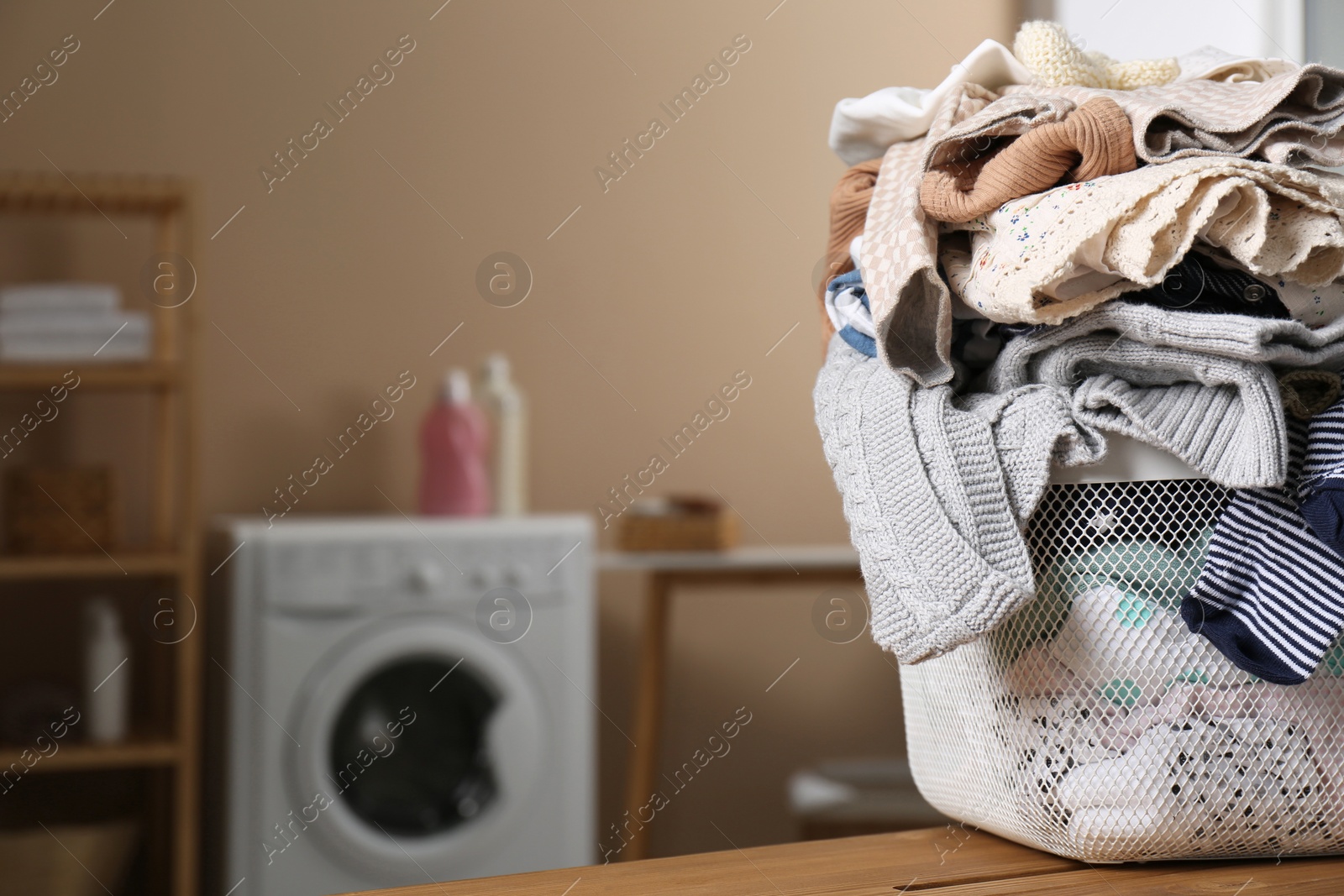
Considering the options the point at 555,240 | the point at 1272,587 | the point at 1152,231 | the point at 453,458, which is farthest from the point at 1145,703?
the point at 555,240

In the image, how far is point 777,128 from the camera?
2.19 m

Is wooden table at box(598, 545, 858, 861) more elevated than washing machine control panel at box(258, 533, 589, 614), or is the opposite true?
washing machine control panel at box(258, 533, 589, 614)

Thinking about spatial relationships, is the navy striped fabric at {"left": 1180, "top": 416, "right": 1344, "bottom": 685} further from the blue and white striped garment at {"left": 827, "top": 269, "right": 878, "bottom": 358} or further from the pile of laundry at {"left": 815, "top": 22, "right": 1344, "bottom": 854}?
the blue and white striped garment at {"left": 827, "top": 269, "right": 878, "bottom": 358}

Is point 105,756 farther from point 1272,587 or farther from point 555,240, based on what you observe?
point 1272,587

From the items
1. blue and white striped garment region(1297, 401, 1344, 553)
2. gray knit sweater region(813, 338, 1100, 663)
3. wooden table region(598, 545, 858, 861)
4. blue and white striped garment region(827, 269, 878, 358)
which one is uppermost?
blue and white striped garment region(827, 269, 878, 358)

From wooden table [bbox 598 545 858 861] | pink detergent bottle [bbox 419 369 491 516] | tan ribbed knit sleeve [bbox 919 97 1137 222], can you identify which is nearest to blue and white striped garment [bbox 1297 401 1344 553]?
tan ribbed knit sleeve [bbox 919 97 1137 222]

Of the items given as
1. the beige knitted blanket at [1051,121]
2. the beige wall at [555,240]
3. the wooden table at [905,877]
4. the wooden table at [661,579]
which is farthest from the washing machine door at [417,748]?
the beige knitted blanket at [1051,121]

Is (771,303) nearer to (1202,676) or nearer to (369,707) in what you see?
(369,707)

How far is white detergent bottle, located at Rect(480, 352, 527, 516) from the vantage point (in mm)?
1895

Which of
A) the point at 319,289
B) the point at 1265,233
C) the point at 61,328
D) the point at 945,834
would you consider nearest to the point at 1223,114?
the point at 1265,233

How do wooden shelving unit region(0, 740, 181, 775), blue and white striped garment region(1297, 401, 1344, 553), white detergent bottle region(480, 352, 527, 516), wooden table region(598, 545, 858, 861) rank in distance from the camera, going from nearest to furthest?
blue and white striped garment region(1297, 401, 1344, 553), wooden shelving unit region(0, 740, 181, 775), wooden table region(598, 545, 858, 861), white detergent bottle region(480, 352, 527, 516)

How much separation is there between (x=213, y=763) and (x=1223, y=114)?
1834mm

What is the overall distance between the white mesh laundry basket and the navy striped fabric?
11 mm

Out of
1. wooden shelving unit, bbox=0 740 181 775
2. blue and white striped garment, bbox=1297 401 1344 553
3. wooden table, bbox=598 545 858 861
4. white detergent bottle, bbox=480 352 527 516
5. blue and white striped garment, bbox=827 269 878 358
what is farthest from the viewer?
white detergent bottle, bbox=480 352 527 516
